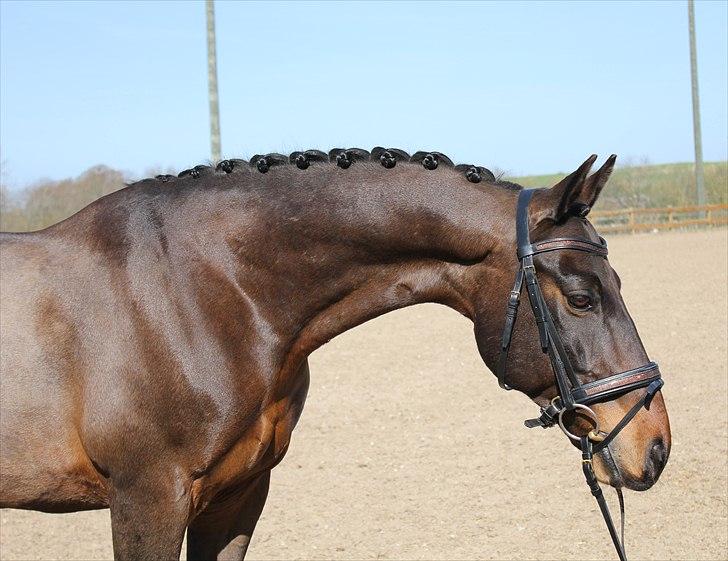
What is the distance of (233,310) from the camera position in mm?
2965

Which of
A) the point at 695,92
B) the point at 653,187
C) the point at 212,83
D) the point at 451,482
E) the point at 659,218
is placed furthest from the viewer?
the point at 653,187

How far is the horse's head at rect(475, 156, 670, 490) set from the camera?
268 centimetres

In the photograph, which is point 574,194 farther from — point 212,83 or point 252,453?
point 212,83

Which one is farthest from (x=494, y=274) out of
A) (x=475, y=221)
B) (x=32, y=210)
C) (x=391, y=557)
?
(x=32, y=210)

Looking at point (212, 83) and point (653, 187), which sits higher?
point (212, 83)

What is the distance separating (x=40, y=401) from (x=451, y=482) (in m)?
4.30

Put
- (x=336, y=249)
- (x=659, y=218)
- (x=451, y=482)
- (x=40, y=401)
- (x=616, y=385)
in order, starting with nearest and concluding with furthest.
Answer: (x=616, y=385)
(x=40, y=401)
(x=336, y=249)
(x=451, y=482)
(x=659, y=218)

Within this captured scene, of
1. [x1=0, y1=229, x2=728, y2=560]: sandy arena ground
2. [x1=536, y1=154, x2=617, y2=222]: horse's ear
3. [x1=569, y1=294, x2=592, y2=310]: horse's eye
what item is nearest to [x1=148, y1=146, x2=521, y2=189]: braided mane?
[x1=536, y1=154, x2=617, y2=222]: horse's ear

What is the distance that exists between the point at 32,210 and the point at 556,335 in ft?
64.0

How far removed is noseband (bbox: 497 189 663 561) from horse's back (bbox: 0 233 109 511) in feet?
5.05

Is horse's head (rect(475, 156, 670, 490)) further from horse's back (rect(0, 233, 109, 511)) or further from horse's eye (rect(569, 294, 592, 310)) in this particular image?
horse's back (rect(0, 233, 109, 511))

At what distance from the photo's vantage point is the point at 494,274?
287 centimetres

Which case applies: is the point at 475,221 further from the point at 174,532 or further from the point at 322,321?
the point at 174,532

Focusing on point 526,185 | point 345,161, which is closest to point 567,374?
point 345,161
